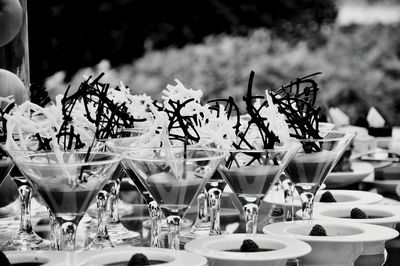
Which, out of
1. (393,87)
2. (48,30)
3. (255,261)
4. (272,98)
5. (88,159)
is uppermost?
(48,30)

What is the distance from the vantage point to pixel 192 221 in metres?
2.72

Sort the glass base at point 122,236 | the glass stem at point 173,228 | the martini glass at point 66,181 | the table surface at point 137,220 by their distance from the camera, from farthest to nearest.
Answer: the glass base at point 122,236 < the table surface at point 137,220 < the glass stem at point 173,228 < the martini glass at point 66,181

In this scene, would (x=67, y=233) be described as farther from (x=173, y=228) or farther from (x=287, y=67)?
(x=287, y=67)

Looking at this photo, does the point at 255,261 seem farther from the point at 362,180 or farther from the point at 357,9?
the point at 357,9

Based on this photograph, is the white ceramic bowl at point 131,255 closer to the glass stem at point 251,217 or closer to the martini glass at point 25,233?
the glass stem at point 251,217

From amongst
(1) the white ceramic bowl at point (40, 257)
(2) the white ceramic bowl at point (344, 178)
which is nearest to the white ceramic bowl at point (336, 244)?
(1) the white ceramic bowl at point (40, 257)

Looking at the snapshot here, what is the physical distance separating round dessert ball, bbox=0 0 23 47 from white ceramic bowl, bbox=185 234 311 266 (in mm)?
1190

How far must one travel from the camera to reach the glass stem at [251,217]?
2.10 m

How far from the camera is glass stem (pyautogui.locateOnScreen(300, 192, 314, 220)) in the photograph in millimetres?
2303

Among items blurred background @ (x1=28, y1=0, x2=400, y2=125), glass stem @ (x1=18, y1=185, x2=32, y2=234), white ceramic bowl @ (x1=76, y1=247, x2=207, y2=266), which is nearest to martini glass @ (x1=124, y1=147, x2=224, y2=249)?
white ceramic bowl @ (x1=76, y1=247, x2=207, y2=266)

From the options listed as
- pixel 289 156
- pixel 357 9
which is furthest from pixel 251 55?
pixel 289 156

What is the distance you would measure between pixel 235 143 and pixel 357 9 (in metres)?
6.78

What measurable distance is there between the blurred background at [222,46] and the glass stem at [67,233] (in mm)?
5874

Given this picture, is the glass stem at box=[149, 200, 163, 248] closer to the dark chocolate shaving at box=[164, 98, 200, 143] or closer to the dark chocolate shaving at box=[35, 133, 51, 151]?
the dark chocolate shaving at box=[164, 98, 200, 143]
